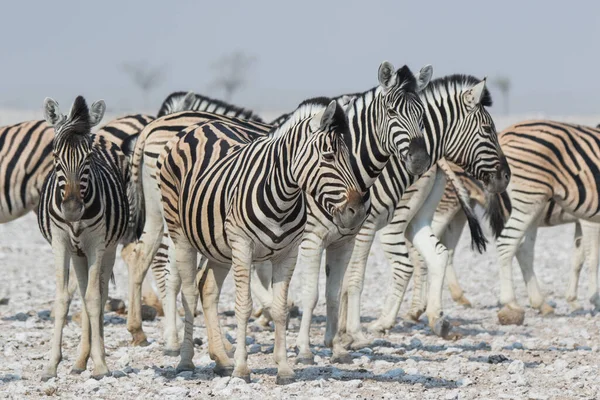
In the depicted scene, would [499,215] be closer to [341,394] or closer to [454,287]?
[454,287]

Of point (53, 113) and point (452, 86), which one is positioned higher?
point (452, 86)

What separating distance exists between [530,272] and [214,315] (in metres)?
6.43

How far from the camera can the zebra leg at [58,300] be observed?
Result: 7754 millimetres

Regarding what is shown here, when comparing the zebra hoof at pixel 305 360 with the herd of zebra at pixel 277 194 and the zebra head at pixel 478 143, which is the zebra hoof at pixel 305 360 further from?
the zebra head at pixel 478 143

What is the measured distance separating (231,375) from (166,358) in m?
1.56

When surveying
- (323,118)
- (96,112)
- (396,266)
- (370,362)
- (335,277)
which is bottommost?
(370,362)

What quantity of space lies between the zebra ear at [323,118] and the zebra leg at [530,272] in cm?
659

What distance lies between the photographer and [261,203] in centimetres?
738

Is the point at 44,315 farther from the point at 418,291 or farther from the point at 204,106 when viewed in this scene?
the point at 418,291

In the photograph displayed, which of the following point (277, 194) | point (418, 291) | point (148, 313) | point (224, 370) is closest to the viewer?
point (277, 194)

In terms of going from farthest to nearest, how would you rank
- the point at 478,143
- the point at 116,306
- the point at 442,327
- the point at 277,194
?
the point at 116,306 < the point at 442,327 < the point at 478,143 < the point at 277,194

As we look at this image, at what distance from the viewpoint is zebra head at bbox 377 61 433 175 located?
828 cm

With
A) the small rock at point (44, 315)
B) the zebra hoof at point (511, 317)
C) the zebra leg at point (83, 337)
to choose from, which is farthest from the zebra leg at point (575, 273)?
the zebra leg at point (83, 337)

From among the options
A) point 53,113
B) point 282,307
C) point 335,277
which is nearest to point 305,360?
point 335,277
